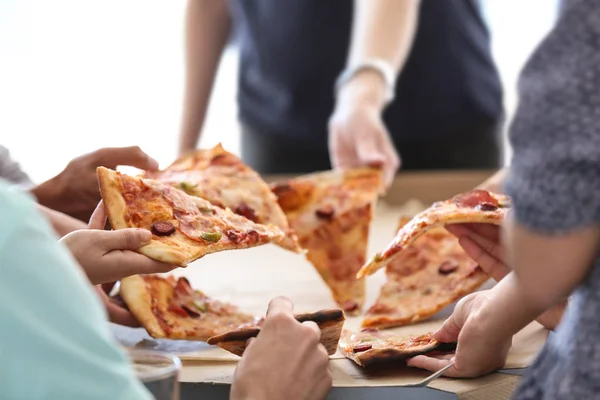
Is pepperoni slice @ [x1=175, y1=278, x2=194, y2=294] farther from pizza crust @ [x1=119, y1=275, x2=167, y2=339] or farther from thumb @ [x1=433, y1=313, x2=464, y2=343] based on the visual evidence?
thumb @ [x1=433, y1=313, x2=464, y2=343]

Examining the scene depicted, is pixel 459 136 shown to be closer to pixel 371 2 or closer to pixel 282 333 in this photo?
pixel 371 2

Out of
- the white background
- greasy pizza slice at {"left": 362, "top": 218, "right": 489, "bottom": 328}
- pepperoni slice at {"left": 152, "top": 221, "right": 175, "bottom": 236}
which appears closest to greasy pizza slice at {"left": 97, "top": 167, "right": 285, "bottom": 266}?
pepperoni slice at {"left": 152, "top": 221, "right": 175, "bottom": 236}

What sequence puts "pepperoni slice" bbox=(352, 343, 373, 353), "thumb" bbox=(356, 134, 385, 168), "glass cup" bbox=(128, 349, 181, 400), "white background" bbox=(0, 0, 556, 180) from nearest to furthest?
"glass cup" bbox=(128, 349, 181, 400) → "pepperoni slice" bbox=(352, 343, 373, 353) → "thumb" bbox=(356, 134, 385, 168) → "white background" bbox=(0, 0, 556, 180)

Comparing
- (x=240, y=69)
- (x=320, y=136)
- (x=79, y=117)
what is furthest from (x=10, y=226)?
(x=79, y=117)

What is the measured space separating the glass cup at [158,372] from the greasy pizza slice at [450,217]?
0.37m

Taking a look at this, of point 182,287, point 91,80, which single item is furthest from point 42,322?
point 91,80

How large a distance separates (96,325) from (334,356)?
0.52 m

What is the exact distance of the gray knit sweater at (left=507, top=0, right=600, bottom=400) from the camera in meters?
0.55

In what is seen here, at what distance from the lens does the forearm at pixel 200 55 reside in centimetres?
231

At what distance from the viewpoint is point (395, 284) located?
1312mm

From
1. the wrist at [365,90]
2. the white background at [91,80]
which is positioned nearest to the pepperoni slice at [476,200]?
the wrist at [365,90]

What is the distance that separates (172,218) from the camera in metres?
1.06

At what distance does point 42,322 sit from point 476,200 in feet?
2.33

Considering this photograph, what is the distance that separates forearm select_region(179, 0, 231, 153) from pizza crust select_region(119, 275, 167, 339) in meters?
1.27
